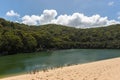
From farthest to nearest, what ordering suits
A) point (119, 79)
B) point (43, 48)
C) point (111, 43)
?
point (111, 43) → point (43, 48) → point (119, 79)

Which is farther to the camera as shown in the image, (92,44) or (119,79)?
(92,44)

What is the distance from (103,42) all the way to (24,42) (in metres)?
84.6

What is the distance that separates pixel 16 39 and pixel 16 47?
4770mm

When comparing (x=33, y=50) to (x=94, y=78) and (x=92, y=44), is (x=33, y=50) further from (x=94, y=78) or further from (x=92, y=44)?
(x=94, y=78)

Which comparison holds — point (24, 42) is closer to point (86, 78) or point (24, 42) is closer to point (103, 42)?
point (103, 42)

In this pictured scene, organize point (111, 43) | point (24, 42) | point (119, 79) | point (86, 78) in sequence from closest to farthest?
point (119, 79) → point (86, 78) → point (24, 42) → point (111, 43)

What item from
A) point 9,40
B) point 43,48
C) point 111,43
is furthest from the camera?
point 111,43

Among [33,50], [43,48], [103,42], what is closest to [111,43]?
[103,42]

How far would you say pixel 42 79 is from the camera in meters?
26.3

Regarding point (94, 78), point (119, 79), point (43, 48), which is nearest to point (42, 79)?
point (94, 78)

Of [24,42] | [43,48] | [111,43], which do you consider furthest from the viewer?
[111,43]

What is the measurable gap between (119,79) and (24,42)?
111991 millimetres

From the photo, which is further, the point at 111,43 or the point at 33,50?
the point at 111,43

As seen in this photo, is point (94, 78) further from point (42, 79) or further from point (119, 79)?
point (42, 79)
